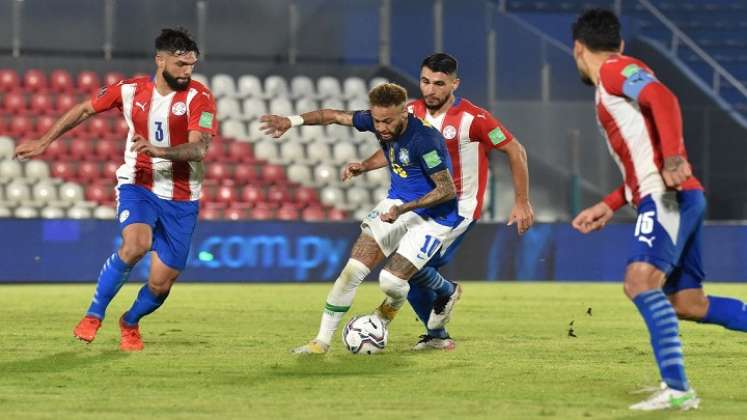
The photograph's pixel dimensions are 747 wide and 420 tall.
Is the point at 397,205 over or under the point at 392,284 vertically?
over

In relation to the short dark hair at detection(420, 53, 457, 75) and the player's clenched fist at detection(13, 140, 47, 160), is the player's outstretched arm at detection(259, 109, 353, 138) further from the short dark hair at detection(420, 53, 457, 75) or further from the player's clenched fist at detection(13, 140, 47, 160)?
the player's clenched fist at detection(13, 140, 47, 160)

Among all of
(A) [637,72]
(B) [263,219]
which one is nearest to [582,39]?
(A) [637,72]

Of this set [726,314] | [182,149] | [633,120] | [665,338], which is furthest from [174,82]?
[665,338]

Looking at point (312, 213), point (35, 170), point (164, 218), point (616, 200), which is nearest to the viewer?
point (616, 200)

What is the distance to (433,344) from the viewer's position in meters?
9.80

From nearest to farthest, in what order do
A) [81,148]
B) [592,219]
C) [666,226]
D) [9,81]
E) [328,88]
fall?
1. [666,226]
2. [592,219]
3. [81,148]
4. [9,81]
5. [328,88]

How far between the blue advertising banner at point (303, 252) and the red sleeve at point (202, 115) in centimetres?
901

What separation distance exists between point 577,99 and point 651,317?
14517 millimetres

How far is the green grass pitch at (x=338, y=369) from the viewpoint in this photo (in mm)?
6723

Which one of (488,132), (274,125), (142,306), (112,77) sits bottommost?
(142,306)

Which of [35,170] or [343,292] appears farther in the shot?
[35,170]

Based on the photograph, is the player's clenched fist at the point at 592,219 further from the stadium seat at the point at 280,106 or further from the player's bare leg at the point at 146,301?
the stadium seat at the point at 280,106

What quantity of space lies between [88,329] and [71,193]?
11.4m

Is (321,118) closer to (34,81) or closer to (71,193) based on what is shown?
(71,193)
